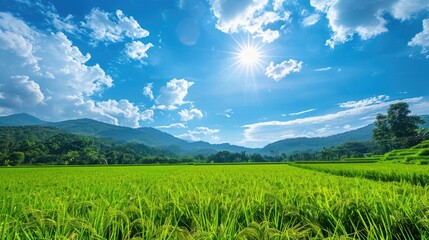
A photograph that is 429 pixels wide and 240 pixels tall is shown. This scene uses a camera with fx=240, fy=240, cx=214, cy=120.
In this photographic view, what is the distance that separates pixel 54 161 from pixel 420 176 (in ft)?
364

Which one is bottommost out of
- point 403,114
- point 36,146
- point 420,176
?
point 420,176

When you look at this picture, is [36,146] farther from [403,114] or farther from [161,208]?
[403,114]

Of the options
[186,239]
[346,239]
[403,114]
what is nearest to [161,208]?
[186,239]

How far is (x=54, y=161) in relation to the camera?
94.0 m

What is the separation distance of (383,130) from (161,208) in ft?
365

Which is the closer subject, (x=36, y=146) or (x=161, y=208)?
(x=161, y=208)

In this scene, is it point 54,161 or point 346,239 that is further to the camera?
point 54,161

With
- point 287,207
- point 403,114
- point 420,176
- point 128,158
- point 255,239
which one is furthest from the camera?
point 128,158

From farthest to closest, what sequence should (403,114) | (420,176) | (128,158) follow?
(128,158), (403,114), (420,176)

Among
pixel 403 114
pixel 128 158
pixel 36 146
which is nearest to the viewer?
pixel 403 114

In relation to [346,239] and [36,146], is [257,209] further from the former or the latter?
[36,146]

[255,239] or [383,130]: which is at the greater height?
[383,130]

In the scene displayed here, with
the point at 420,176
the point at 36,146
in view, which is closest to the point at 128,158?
the point at 36,146

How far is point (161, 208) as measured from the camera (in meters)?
2.57
